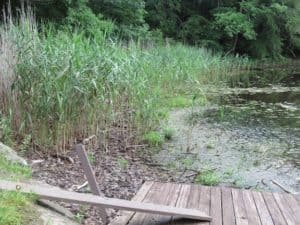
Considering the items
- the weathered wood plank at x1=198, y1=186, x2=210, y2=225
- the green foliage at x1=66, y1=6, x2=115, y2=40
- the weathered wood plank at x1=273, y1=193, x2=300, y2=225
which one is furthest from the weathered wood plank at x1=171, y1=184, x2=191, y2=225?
the green foliage at x1=66, y1=6, x2=115, y2=40

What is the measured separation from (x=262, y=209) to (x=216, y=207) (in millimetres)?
326

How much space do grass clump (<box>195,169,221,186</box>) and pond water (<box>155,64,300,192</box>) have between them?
7 centimetres

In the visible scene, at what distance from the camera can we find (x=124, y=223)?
256 centimetres

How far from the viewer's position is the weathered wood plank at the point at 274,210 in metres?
2.64

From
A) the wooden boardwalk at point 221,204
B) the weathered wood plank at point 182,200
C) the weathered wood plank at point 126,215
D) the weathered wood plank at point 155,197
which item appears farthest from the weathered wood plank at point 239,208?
the weathered wood plank at point 126,215

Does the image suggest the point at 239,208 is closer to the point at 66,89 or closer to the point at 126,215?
the point at 126,215

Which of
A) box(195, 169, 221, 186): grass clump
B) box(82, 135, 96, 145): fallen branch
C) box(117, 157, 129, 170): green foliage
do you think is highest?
box(82, 135, 96, 145): fallen branch

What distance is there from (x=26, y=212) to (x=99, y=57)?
2.72 meters

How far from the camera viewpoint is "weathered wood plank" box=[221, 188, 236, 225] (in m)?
2.60

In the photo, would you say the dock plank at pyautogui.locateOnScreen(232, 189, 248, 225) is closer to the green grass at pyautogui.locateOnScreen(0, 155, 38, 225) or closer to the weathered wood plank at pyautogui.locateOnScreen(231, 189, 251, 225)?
the weathered wood plank at pyautogui.locateOnScreen(231, 189, 251, 225)

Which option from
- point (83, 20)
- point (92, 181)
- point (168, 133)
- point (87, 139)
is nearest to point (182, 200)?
point (92, 181)

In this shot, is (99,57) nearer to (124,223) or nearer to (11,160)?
(11,160)

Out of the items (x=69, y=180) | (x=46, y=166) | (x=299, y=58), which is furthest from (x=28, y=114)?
(x=299, y=58)

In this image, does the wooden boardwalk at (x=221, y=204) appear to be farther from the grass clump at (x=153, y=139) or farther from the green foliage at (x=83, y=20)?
the green foliage at (x=83, y=20)
